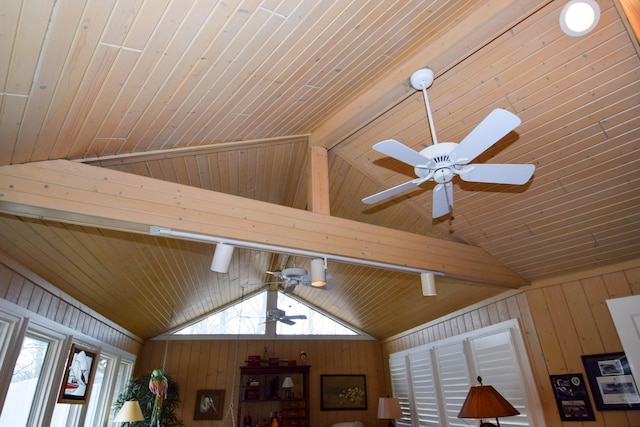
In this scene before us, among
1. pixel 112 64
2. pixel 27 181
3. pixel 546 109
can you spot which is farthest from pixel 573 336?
pixel 27 181

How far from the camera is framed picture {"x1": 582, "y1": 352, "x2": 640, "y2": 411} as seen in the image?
3.18 metres

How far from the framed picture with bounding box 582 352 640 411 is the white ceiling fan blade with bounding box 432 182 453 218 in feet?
7.26

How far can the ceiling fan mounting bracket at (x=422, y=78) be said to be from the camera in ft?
8.36

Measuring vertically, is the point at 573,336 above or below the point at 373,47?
below

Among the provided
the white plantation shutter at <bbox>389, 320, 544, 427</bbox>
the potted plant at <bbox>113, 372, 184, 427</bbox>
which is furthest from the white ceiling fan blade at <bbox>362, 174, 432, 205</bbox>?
the potted plant at <bbox>113, 372, 184, 427</bbox>

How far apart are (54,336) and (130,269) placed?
99 centimetres

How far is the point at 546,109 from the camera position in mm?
2678

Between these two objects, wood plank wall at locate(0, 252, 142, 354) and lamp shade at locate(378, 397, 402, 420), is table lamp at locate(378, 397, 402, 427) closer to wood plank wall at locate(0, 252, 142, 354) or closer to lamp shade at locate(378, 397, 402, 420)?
lamp shade at locate(378, 397, 402, 420)

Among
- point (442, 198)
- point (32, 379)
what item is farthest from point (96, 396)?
point (442, 198)

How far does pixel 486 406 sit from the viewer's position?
3.43m

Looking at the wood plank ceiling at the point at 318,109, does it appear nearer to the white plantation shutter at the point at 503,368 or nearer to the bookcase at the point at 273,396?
the white plantation shutter at the point at 503,368

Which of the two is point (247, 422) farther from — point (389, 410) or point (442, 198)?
point (442, 198)

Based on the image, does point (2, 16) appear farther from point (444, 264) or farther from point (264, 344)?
point (264, 344)

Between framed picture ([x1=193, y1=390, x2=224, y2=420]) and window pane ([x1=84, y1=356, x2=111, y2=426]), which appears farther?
framed picture ([x1=193, y1=390, x2=224, y2=420])
